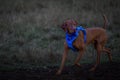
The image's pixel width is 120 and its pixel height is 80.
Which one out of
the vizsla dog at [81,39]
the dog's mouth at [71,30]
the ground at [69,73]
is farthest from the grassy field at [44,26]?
the dog's mouth at [71,30]

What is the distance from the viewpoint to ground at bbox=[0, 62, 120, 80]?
6441mm

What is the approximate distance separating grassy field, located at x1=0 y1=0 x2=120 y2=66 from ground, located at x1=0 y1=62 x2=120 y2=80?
108 cm

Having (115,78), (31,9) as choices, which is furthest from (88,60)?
(31,9)

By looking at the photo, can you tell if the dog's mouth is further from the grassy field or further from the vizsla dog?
the grassy field

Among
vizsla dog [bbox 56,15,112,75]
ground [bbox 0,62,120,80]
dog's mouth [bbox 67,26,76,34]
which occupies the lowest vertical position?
ground [bbox 0,62,120,80]

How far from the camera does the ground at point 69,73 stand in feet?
21.1

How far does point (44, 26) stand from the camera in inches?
507

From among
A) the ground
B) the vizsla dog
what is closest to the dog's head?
the vizsla dog

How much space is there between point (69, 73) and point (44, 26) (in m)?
6.11

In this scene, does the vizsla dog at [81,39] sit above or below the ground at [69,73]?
above

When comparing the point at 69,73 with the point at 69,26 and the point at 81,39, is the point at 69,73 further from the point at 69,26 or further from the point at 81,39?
the point at 69,26

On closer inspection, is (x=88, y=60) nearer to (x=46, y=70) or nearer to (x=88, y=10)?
(x=46, y=70)

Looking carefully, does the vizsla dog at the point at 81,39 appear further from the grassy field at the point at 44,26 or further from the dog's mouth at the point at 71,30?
the grassy field at the point at 44,26

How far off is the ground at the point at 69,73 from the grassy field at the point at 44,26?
42.7 inches
